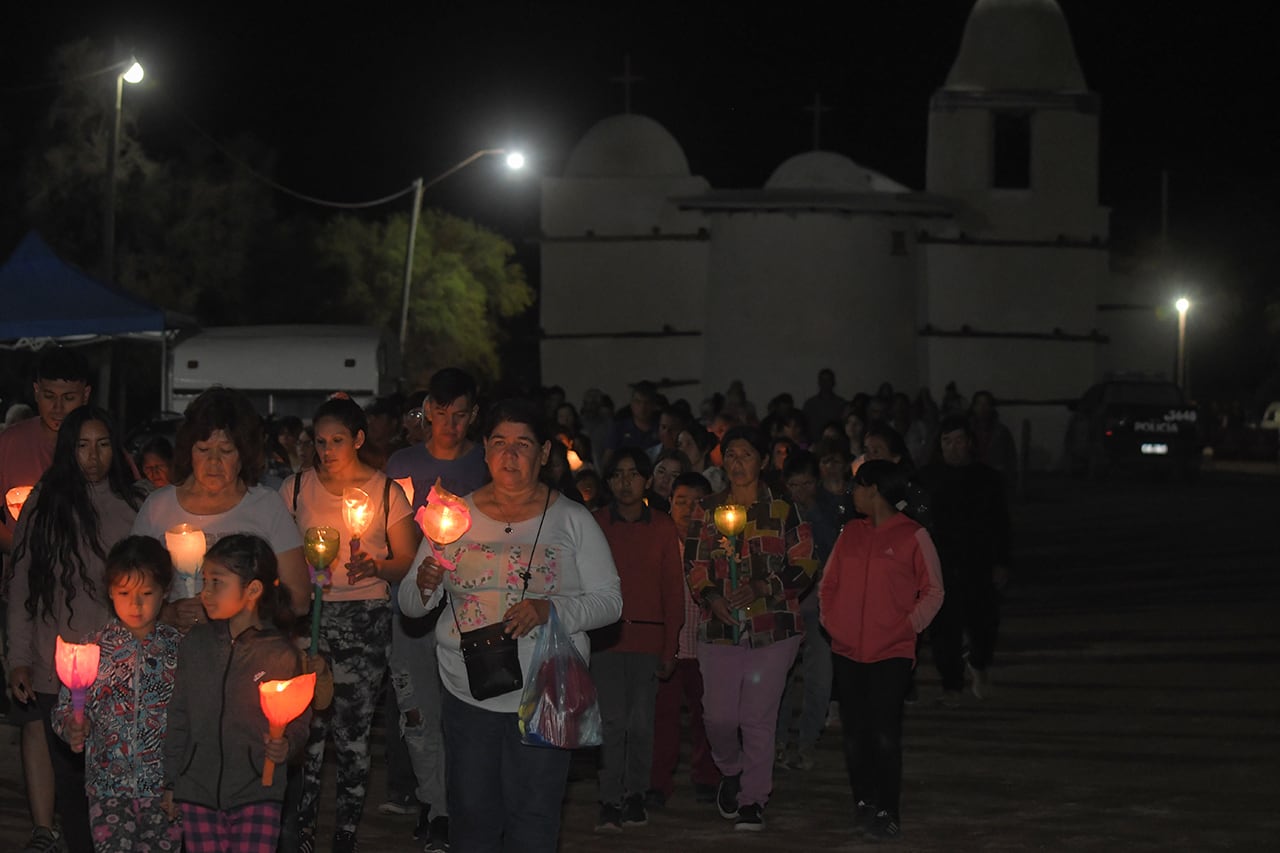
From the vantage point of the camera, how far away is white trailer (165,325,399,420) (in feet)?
102

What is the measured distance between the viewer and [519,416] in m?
7.12

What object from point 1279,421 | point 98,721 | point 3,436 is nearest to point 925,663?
point 3,436

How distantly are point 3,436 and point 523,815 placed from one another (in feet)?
11.6

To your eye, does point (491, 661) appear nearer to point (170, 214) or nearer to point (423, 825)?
point (423, 825)

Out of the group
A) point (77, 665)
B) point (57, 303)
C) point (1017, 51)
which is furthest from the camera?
point (1017, 51)

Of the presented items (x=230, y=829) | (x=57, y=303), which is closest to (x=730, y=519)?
(x=230, y=829)

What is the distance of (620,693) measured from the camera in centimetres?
1010

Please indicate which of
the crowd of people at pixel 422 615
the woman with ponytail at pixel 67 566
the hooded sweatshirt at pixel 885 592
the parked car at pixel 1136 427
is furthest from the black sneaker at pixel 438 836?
the parked car at pixel 1136 427

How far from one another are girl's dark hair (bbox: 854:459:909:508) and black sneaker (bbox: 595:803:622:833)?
1894 millimetres

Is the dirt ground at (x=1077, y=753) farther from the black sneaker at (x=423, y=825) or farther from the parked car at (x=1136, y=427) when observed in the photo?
the parked car at (x=1136, y=427)

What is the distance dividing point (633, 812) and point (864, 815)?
3.62 feet

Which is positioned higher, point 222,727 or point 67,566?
point 67,566

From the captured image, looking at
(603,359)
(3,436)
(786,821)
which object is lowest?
(786,821)

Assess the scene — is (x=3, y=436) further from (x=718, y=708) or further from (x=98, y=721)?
(x=718, y=708)
